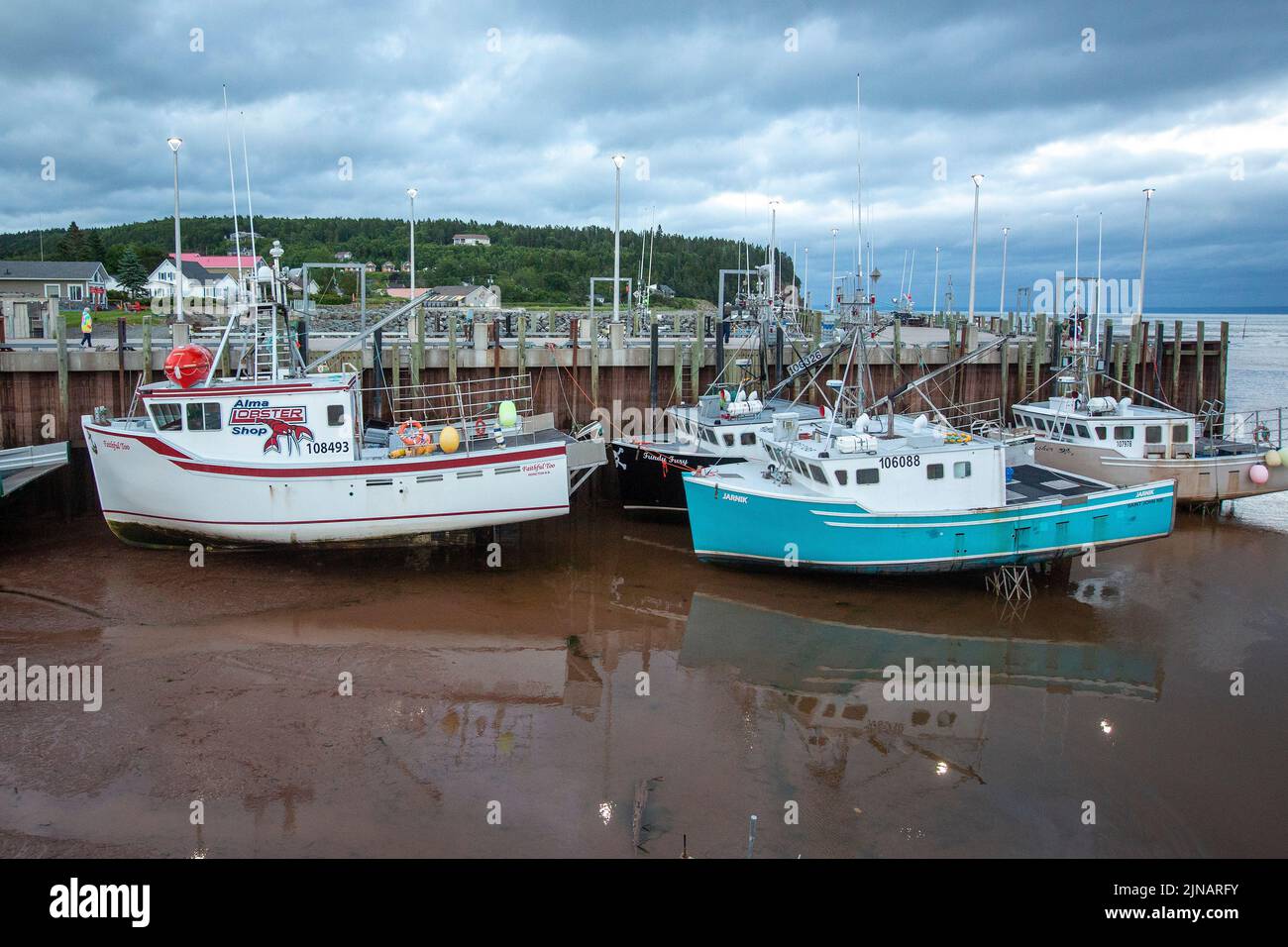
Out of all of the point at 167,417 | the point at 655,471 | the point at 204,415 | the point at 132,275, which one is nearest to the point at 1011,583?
the point at 655,471

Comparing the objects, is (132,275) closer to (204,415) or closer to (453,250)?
(453,250)

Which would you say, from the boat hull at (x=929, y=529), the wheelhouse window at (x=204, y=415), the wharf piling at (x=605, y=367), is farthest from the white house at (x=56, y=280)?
the boat hull at (x=929, y=529)

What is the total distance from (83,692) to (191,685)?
3.88ft

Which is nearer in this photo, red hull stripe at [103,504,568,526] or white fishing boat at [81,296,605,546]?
white fishing boat at [81,296,605,546]

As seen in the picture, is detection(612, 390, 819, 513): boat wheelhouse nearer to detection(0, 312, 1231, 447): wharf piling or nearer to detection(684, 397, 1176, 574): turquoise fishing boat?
detection(0, 312, 1231, 447): wharf piling

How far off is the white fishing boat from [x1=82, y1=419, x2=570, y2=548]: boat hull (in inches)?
0.7

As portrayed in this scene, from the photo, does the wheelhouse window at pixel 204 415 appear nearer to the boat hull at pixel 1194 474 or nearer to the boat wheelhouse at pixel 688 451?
the boat wheelhouse at pixel 688 451

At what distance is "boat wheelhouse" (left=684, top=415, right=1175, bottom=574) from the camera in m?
15.3

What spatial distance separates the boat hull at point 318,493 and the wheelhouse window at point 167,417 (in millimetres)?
297

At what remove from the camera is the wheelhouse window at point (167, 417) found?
1584cm

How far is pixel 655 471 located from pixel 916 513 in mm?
6274

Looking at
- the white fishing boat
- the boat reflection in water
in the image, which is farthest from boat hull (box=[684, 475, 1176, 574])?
the white fishing boat

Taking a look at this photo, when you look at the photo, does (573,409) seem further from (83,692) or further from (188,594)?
(83,692)
